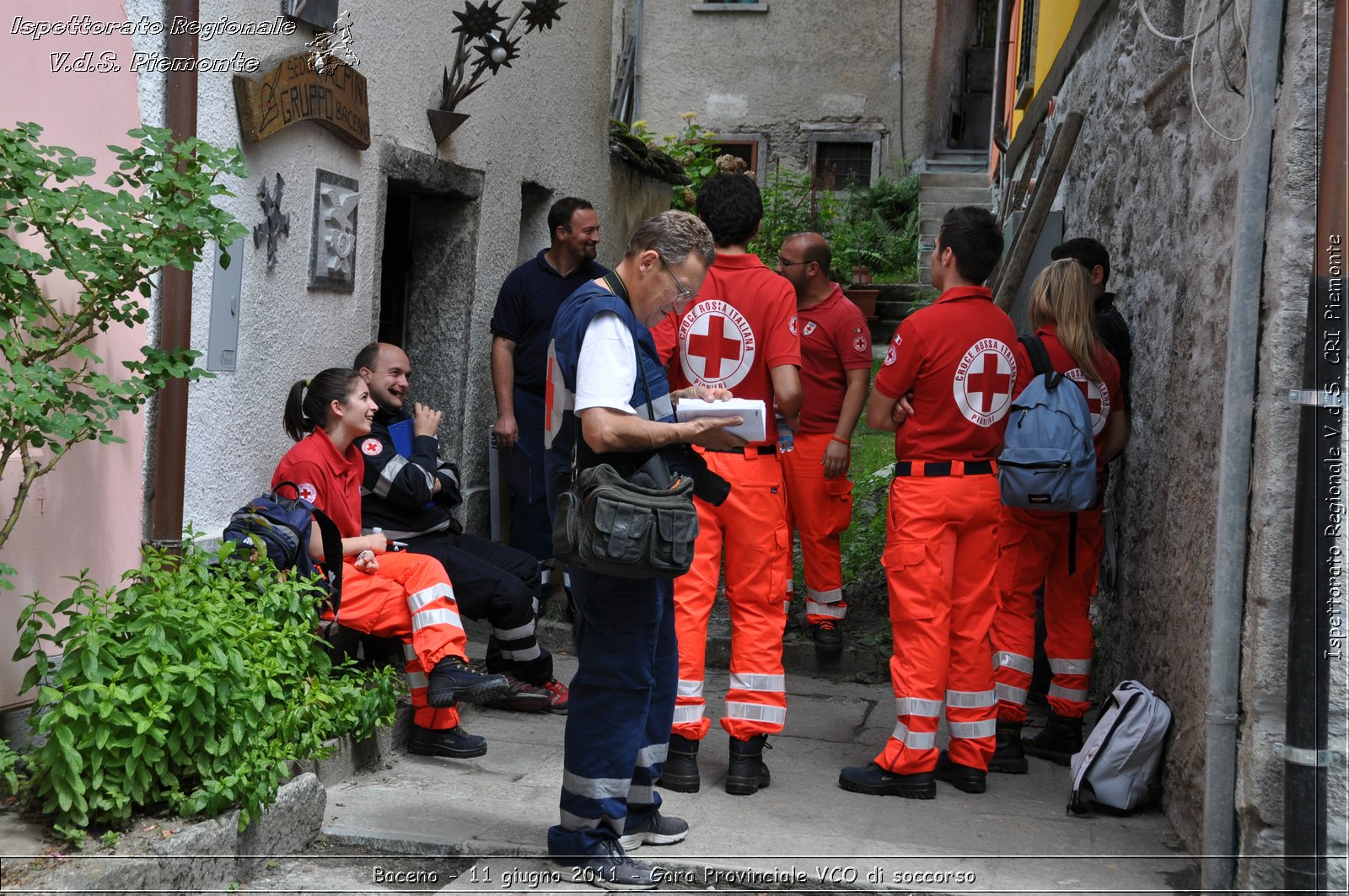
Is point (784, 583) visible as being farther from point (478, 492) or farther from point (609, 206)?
point (609, 206)

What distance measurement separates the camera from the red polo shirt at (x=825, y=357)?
675 cm

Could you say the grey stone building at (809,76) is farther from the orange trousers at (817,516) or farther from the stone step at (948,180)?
the orange trousers at (817,516)

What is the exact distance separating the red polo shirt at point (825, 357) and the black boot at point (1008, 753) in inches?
78.1

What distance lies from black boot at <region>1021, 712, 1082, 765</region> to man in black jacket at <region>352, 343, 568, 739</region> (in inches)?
81.4

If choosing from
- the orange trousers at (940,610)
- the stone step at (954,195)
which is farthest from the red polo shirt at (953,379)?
Answer: the stone step at (954,195)

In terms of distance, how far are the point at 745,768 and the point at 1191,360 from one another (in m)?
2.13

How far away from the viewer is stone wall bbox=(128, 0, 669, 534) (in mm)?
4766

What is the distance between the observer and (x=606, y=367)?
143 inches

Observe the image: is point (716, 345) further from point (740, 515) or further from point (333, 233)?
point (333, 233)

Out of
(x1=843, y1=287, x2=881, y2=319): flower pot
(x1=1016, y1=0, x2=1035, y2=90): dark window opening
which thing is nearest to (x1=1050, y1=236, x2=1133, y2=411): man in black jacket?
(x1=1016, y1=0, x2=1035, y2=90): dark window opening

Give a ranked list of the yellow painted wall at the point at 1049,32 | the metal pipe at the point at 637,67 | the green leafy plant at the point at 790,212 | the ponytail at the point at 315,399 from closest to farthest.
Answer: the ponytail at the point at 315,399 < the yellow painted wall at the point at 1049,32 < the green leafy plant at the point at 790,212 < the metal pipe at the point at 637,67

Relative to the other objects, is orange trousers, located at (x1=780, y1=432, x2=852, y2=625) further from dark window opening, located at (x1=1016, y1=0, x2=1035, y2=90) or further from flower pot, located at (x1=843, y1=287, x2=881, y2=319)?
flower pot, located at (x1=843, y1=287, x2=881, y2=319)

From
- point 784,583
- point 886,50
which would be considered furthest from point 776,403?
point 886,50

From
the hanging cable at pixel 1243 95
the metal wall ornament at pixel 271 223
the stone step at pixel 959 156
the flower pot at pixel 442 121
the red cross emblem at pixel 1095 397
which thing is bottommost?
the red cross emblem at pixel 1095 397
